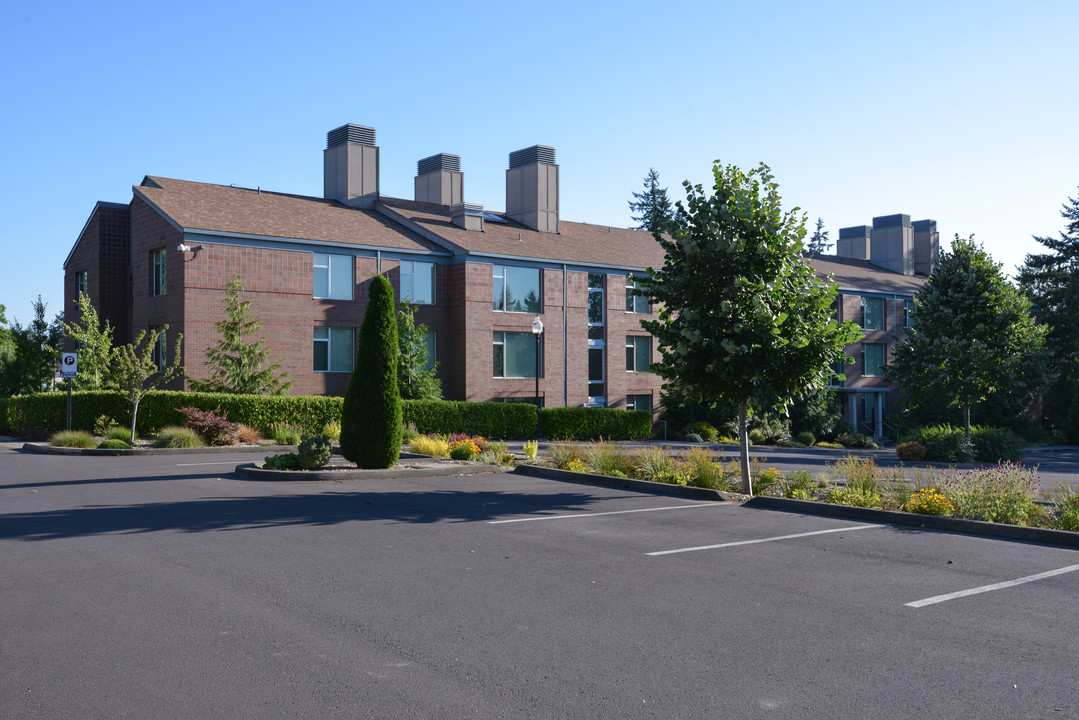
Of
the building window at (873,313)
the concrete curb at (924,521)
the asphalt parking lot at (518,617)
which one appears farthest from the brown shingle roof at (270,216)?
the building window at (873,313)

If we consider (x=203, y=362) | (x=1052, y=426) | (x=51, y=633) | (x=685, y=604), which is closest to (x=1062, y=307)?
(x=1052, y=426)

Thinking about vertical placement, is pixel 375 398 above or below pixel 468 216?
below

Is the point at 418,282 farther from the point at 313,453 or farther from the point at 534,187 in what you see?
the point at 313,453

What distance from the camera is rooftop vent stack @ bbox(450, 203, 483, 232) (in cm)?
3875

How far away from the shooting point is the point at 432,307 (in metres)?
35.3

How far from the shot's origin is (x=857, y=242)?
59.1 metres

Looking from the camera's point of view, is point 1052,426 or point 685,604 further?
point 1052,426

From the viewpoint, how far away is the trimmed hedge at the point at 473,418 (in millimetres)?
30016

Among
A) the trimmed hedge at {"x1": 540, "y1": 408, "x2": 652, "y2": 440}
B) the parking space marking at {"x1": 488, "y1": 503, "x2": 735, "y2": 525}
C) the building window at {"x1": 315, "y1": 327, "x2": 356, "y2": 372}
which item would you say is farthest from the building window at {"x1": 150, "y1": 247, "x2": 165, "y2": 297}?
the parking space marking at {"x1": 488, "y1": 503, "x2": 735, "y2": 525}

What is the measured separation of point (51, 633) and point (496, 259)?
98.8 ft

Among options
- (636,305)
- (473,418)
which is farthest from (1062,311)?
(473,418)

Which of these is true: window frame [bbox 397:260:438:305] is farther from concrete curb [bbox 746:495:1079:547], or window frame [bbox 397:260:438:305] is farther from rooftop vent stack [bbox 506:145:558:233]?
concrete curb [bbox 746:495:1079:547]

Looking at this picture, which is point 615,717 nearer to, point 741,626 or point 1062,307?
point 741,626

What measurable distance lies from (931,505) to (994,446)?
1671 centimetres
